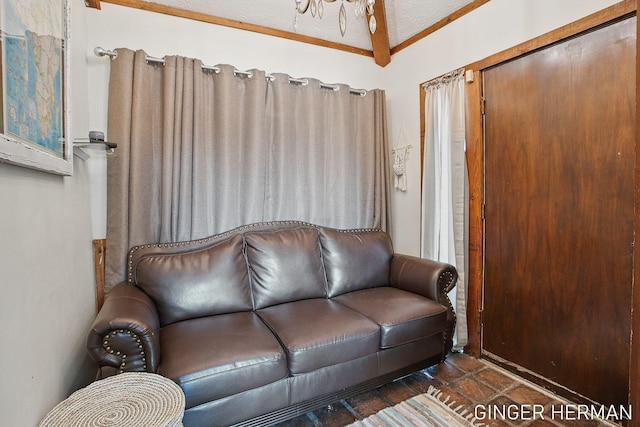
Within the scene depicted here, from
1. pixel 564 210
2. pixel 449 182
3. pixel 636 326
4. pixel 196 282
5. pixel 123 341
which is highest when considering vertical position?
pixel 449 182

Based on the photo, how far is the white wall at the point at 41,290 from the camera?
2.88 ft

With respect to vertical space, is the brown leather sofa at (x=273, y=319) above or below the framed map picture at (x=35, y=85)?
below

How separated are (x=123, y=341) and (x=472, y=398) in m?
1.86

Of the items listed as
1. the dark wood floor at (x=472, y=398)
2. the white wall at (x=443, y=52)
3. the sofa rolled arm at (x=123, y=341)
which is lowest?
the dark wood floor at (x=472, y=398)

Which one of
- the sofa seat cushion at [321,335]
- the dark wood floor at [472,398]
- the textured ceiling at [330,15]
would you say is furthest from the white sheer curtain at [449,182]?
the sofa seat cushion at [321,335]

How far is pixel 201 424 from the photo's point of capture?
135 cm

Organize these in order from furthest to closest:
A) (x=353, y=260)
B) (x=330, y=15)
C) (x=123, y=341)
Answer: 1. (x=330, y=15)
2. (x=353, y=260)
3. (x=123, y=341)

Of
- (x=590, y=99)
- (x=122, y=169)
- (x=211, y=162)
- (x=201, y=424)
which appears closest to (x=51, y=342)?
(x=201, y=424)

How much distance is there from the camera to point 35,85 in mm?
→ 1000

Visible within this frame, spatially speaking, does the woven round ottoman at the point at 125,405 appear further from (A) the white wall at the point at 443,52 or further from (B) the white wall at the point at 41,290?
(A) the white wall at the point at 443,52

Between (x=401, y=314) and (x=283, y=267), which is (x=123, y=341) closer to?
(x=283, y=267)

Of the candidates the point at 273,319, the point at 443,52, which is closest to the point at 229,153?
the point at 273,319

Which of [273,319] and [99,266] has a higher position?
[99,266]

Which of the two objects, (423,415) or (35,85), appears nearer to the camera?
(35,85)
